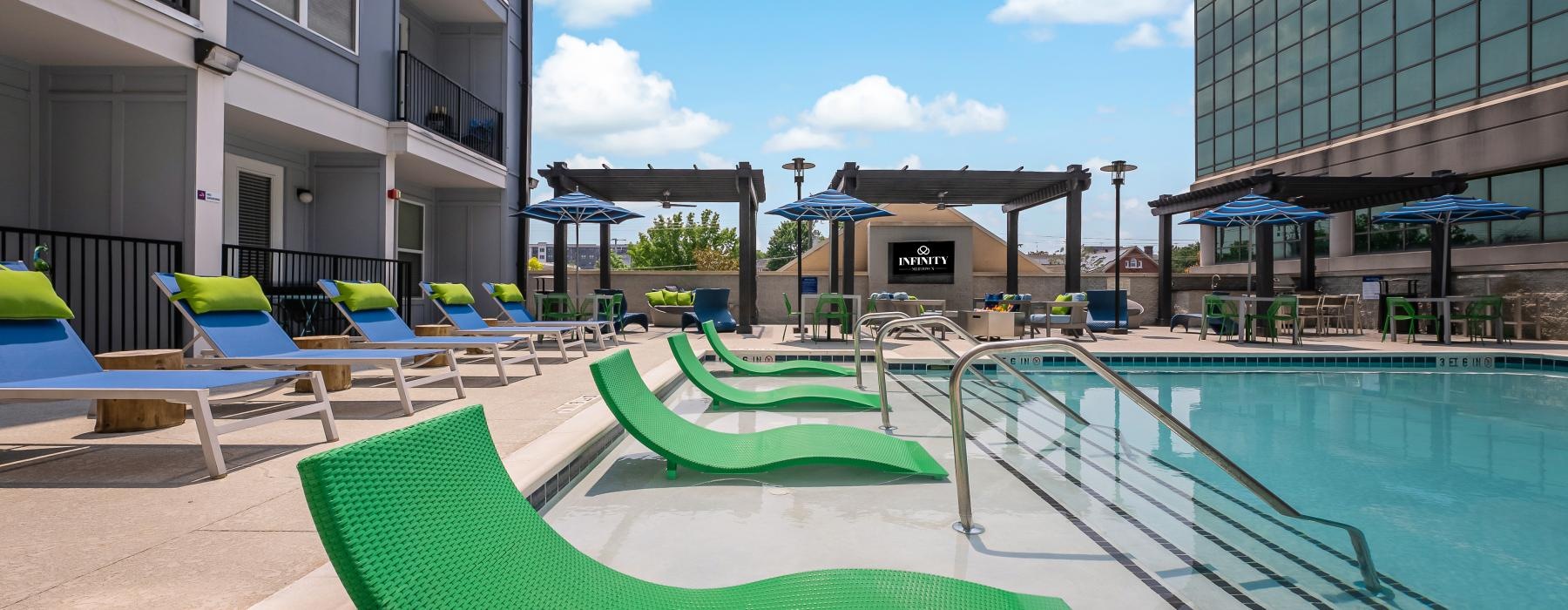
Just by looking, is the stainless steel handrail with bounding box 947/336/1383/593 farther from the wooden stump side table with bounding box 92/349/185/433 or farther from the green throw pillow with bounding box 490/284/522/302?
the green throw pillow with bounding box 490/284/522/302

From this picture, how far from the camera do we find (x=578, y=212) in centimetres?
1255

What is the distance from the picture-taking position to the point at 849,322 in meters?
11.9

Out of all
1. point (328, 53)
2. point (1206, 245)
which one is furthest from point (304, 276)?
point (1206, 245)

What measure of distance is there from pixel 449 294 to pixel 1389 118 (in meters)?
21.9

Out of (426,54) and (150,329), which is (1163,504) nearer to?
(150,329)

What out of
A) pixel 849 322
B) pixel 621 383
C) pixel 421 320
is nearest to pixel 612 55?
pixel 421 320

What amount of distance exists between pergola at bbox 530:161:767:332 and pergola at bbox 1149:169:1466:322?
916 cm

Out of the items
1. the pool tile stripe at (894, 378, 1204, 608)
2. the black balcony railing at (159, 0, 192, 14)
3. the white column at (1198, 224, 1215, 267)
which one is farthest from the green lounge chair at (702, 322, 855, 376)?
the white column at (1198, 224, 1215, 267)

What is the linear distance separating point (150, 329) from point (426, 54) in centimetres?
794

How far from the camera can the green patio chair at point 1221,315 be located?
12320 mm

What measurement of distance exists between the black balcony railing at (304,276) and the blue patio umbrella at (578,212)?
2485mm

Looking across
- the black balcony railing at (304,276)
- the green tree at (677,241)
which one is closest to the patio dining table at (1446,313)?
Answer: the black balcony railing at (304,276)

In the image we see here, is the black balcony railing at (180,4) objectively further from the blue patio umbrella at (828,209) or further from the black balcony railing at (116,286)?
the blue patio umbrella at (828,209)

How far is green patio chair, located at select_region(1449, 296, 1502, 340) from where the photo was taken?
12.1 metres
